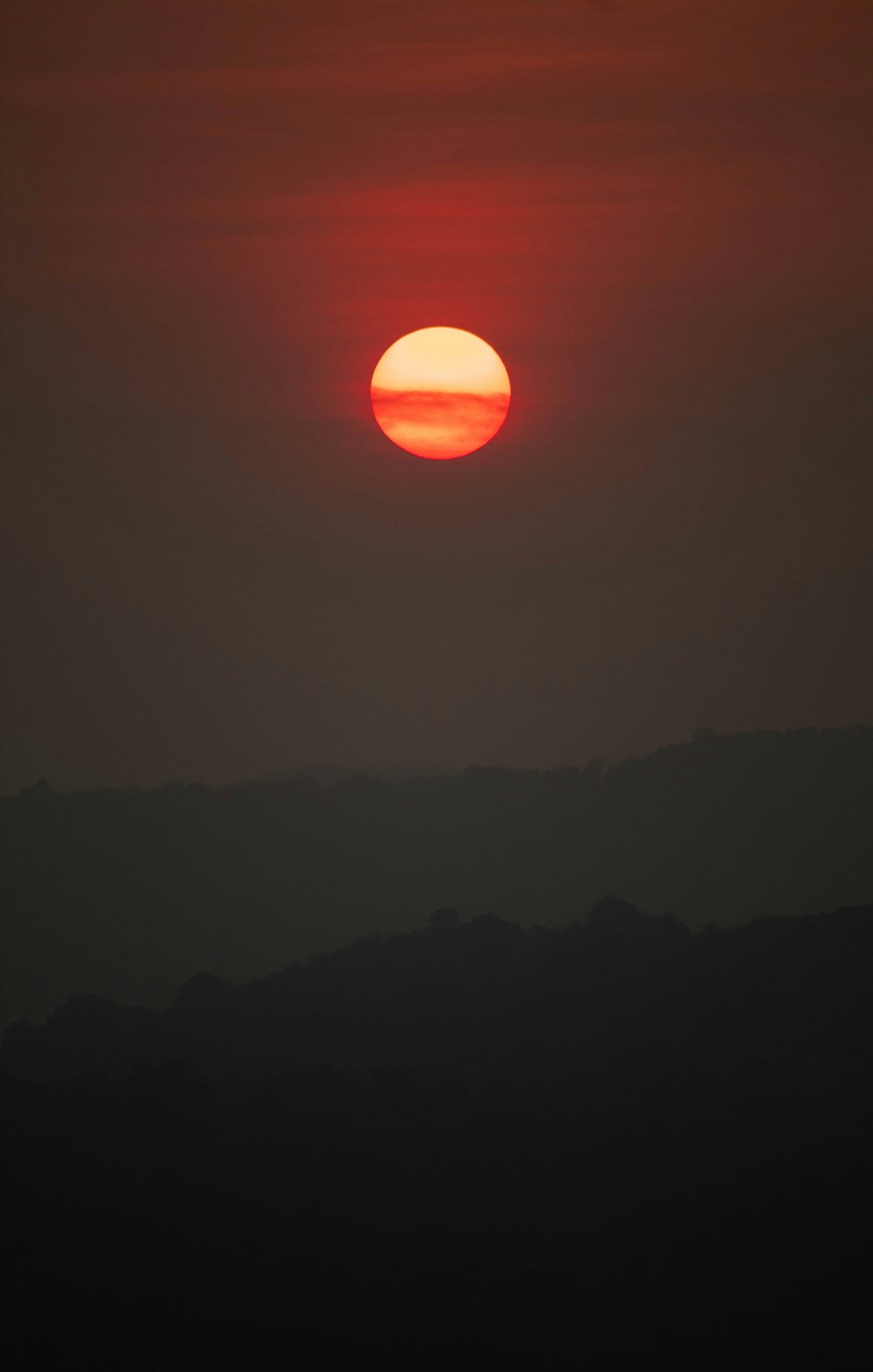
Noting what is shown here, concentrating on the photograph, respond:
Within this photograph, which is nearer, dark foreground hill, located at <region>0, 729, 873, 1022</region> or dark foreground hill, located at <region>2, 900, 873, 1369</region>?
dark foreground hill, located at <region>2, 900, 873, 1369</region>

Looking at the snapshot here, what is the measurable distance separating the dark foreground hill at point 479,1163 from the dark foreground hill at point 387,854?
0.26 m

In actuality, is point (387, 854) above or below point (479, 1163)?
above

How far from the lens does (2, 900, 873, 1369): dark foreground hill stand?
18.5ft

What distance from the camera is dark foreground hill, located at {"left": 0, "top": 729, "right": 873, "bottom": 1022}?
6.67 meters

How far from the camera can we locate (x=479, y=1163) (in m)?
5.94

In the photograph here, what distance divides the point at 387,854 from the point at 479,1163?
6.26ft

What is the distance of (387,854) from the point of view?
7012 mm

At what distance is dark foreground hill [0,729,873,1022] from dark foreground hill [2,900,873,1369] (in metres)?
0.26

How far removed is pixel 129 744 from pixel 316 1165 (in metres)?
2.77

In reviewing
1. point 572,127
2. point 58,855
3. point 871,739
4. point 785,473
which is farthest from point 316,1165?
point 572,127

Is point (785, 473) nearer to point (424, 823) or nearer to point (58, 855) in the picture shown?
point (424, 823)

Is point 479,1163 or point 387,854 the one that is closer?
point 479,1163

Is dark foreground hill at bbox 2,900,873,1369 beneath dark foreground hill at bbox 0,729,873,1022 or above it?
beneath

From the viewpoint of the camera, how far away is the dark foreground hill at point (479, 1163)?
18.5 feet
